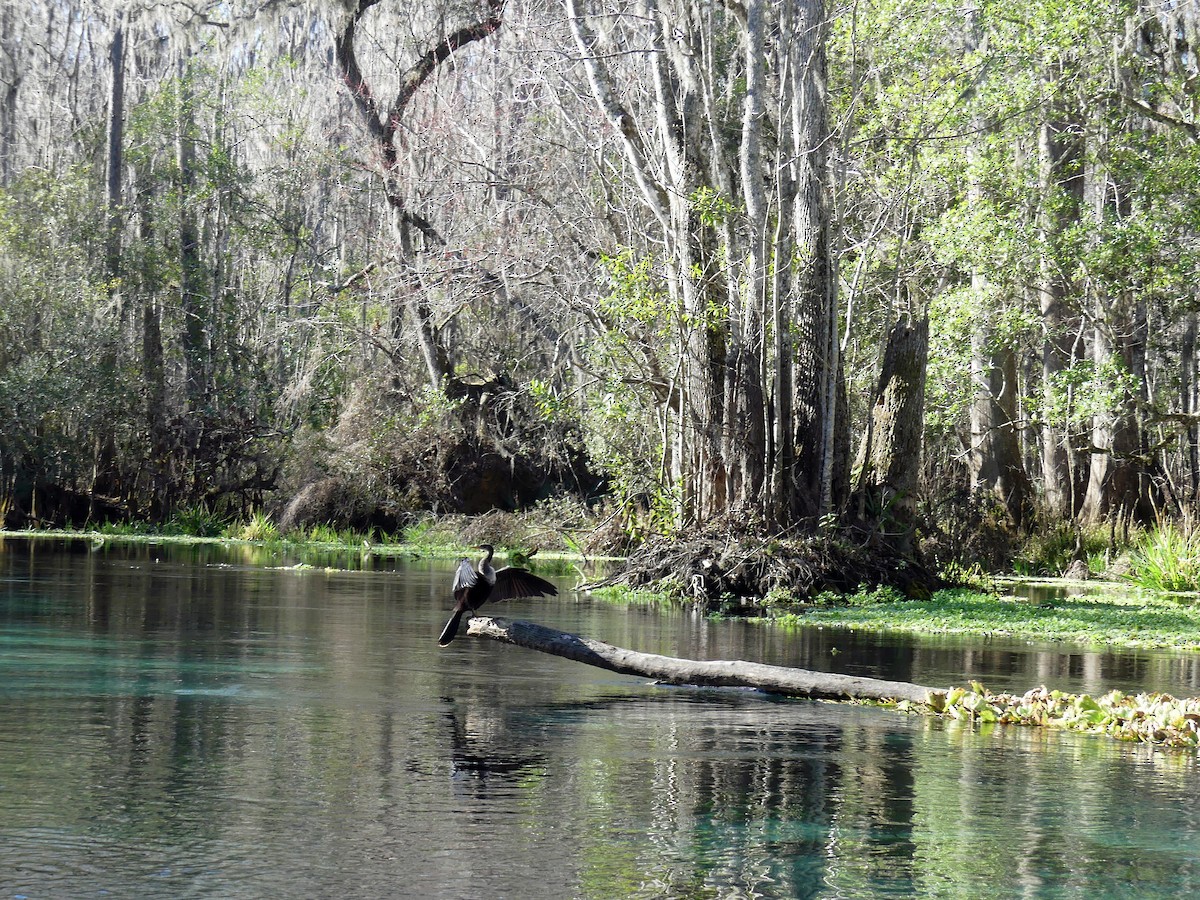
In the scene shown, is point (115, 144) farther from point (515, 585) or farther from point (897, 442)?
point (515, 585)

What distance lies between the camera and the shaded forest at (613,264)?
66.6 feet

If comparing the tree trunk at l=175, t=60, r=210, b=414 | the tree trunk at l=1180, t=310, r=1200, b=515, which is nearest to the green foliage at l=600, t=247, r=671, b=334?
the tree trunk at l=1180, t=310, r=1200, b=515

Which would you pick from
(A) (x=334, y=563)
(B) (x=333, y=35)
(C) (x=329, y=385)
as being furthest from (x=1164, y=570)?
(B) (x=333, y=35)

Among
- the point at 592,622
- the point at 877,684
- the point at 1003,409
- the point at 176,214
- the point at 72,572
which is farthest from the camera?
the point at 176,214

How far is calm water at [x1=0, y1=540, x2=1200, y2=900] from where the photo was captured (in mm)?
5566

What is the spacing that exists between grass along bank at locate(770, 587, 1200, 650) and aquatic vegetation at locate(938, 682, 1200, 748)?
18.2ft

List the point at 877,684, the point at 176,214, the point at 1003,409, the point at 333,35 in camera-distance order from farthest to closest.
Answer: the point at 176,214
the point at 333,35
the point at 1003,409
the point at 877,684

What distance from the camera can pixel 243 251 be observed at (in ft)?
135

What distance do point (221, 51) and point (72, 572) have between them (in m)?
23.6

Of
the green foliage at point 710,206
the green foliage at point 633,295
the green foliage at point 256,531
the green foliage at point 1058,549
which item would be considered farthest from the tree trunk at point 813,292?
the green foliage at point 256,531

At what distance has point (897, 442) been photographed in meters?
20.6

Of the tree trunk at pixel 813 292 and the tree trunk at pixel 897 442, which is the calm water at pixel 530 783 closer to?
the tree trunk at pixel 813 292

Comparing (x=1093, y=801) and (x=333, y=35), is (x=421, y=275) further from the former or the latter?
(x=1093, y=801)

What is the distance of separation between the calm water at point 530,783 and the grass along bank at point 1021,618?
2.01m
